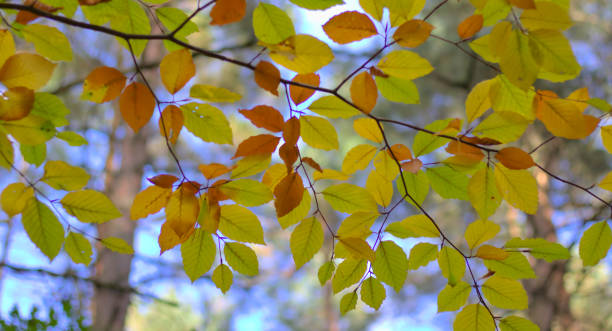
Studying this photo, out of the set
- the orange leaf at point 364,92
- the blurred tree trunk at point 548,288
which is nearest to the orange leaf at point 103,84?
the orange leaf at point 364,92

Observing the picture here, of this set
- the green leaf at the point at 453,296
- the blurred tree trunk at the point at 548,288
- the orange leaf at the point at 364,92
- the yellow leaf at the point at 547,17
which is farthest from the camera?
the blurred tree trunk at the point at 548,288

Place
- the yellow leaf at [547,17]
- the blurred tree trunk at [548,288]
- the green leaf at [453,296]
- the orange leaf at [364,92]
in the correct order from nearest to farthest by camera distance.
A: the yellow leaf at [547,17] → the orange leaf at [364,92] → the green leaf at [453,296] → the blurred tree trunk at [548,288]

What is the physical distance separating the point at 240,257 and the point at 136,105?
280mm

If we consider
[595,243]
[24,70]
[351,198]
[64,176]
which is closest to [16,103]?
[24,70]

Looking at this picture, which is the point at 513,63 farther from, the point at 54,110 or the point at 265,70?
the point at 54,110

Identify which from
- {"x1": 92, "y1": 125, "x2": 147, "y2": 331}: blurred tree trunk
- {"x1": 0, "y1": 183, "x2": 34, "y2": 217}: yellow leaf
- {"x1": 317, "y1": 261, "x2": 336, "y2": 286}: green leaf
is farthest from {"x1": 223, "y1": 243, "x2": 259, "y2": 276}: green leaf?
{"x1": 92, "y1": 125, "x2": 147, "y2": 331}: blurred tree trunk

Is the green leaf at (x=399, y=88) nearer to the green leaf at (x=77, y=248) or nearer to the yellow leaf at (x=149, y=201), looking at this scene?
the yellow leaf at (x=149, y=201)

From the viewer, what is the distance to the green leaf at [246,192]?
0.61 metres

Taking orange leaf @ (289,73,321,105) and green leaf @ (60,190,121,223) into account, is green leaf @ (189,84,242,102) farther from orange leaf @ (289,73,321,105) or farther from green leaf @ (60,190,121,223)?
green leaf @ (60,190,121,223)

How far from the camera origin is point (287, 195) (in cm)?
54

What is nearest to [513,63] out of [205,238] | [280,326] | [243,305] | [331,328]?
[205,238]

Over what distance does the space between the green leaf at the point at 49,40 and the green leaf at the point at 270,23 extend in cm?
32

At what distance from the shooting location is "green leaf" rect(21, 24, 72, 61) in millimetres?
631

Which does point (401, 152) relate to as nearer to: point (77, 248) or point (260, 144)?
point (260, 144)
